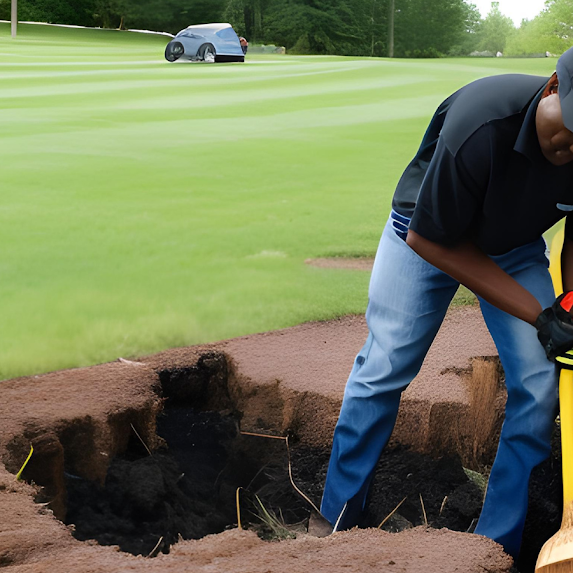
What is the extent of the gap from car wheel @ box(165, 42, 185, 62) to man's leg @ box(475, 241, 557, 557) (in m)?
12.0

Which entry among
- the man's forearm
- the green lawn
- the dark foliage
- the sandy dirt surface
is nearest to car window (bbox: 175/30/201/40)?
the dark foliage

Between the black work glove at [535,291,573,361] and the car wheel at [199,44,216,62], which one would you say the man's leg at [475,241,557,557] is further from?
the car wheel at [199,44,216,62]

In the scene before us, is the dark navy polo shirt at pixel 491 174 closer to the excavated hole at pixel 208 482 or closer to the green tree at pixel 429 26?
the excavated hole at pixel 208 482

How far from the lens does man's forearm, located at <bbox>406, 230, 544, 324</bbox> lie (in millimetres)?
1752

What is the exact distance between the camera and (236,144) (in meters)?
8.09

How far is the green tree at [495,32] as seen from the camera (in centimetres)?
1309

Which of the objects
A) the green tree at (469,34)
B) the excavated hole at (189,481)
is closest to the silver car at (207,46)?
the green tree at (469,34)

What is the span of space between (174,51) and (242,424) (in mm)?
11245

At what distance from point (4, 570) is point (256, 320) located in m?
2.37

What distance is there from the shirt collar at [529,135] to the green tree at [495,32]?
41.1 feet

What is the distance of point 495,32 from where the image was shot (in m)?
13.2

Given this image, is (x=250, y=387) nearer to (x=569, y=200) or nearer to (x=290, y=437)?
(x=290, y=437)

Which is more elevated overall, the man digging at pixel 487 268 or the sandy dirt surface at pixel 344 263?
the man digging at pixel 487 268

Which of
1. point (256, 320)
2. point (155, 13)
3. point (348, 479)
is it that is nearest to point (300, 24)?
point (155, 13)
